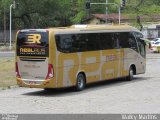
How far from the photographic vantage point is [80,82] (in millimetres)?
21578

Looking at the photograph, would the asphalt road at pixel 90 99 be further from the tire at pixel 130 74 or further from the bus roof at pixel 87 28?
the bus roof at pixel 87 28

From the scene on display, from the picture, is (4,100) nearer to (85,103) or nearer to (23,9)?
(85,103)

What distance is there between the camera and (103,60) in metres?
23.5

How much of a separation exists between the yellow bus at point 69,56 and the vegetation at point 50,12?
200 feet

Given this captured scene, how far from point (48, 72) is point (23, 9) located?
6983 centimetres

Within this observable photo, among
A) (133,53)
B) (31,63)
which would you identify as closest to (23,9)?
(133,53)

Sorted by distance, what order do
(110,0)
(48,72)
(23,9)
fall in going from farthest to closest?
1. (110,0)
2. (23,9)
3. (48,72)

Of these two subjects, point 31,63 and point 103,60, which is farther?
point 103,60

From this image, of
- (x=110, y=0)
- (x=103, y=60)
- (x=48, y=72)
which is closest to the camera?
(x=48, y=72)

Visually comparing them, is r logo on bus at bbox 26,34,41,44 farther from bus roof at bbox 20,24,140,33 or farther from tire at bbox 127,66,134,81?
tire at bbox 127,66,134,81

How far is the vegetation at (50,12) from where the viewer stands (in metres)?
88.6

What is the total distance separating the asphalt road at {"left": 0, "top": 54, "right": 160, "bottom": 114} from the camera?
1527 cm

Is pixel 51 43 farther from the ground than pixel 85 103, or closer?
farther from the ground

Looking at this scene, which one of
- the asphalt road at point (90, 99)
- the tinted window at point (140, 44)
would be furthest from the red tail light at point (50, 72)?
the tinted window at point (140, 44)
